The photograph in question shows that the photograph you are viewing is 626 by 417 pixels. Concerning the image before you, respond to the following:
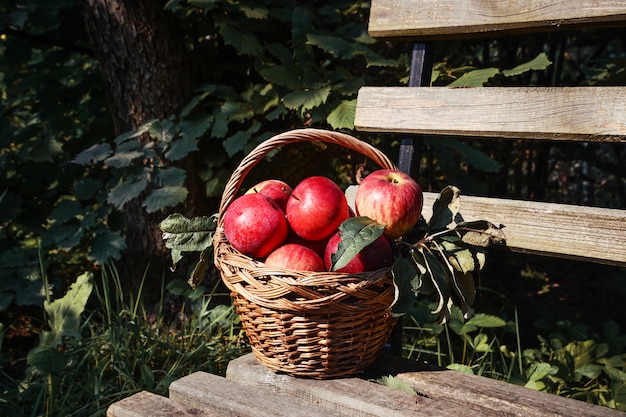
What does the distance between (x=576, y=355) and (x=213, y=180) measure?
4.84 feet

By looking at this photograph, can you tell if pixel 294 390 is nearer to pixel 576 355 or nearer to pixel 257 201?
pixel 257 201

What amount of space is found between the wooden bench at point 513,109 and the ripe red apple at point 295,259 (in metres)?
0.46

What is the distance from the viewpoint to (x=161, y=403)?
128 cm

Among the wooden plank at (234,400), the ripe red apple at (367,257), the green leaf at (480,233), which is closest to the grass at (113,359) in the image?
the wooden plank at (234,400)

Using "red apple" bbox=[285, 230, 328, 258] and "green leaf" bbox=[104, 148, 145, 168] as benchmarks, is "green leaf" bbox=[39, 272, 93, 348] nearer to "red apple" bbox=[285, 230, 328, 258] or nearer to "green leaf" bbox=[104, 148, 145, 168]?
"green leaf" bbox=[104, 148, 145, 168]

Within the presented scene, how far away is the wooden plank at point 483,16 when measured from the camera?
1.34 m

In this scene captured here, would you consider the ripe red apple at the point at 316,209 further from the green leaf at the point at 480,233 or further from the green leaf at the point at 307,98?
the green leaf at the point at 307,98

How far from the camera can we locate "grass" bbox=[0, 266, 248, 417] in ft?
5.89

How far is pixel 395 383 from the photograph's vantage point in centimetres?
127

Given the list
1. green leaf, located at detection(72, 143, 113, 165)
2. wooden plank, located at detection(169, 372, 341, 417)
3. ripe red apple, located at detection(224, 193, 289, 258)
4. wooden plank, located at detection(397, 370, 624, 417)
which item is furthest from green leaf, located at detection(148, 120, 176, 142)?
wooden plank, located at detection(397, 370, 624, 417)

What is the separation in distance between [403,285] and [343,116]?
0.88 meters

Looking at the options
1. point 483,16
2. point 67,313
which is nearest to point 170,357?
point 67,313

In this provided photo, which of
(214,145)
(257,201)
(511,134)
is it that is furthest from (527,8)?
(214,145)

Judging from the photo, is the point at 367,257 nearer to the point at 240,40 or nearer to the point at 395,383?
the point at 395,383
